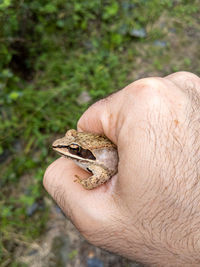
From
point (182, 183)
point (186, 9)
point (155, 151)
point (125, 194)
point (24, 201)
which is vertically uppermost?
point (186, 9)

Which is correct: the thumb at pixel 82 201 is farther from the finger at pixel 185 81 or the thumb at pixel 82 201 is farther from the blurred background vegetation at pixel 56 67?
the blurred background vegetation at pixel 56 67

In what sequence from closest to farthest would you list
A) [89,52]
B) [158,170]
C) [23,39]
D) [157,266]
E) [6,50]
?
1. [158,170]
2. [157,266]
3. [6,50]
4. [23,39]
5. [89,52]

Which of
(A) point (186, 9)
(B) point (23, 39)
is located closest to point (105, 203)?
(B) point (23, 39)

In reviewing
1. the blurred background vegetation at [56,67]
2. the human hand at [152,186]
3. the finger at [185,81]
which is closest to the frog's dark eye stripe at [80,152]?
the human hand at [152,186]

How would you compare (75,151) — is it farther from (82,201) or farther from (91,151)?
(82,201)

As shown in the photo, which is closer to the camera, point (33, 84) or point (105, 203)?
point (105, 203)

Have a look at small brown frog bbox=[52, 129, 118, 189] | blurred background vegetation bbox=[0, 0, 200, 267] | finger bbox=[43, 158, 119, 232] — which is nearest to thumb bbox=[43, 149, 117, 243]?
finger bbox=[43, 158, 119, 232]

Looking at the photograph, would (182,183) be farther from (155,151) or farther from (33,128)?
(33,128)
